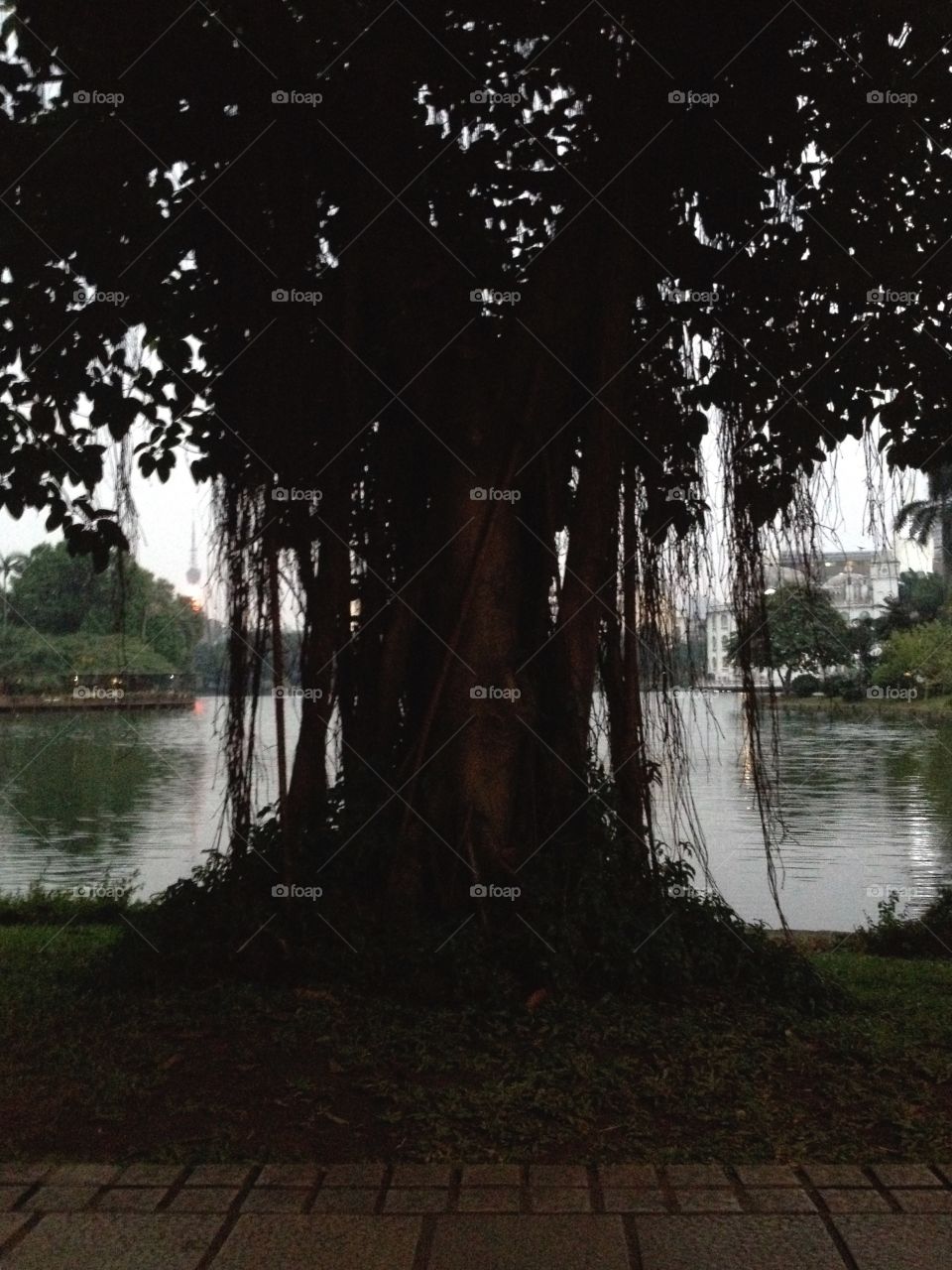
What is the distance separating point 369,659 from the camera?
6.24 m

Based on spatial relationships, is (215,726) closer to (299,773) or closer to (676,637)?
(299,773)

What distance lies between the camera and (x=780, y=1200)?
329 centimetres

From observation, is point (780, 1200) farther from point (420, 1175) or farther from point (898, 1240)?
point (420, 1175)

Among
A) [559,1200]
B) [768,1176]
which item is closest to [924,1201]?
[768,1176]

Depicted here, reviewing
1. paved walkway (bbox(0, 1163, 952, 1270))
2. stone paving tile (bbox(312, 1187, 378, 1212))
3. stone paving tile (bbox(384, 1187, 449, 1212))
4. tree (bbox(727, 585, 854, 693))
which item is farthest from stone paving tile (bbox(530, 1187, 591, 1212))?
tree (bbox(727, 585, 854, 693))

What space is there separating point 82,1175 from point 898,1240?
2163 millimetres

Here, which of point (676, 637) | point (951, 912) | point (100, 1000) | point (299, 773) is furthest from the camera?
point (951, 912)

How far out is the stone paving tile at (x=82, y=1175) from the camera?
11.2ft

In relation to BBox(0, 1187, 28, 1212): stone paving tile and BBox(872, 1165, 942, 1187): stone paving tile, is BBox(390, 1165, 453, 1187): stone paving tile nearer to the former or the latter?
BBox(0, 1187, 28, 1212): stone paving tile

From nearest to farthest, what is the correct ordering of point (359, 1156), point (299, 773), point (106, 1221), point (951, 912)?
point (106, 1221) → point (359, 1156) → point (299, 773) → point (951, 912)

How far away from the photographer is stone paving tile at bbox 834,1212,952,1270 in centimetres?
293

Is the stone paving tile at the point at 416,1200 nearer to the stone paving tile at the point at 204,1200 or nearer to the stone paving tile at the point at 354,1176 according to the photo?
the stone paving tile at the point at 354,1176

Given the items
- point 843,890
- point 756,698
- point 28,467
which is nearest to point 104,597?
point 28,467

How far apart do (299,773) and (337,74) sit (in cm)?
324
